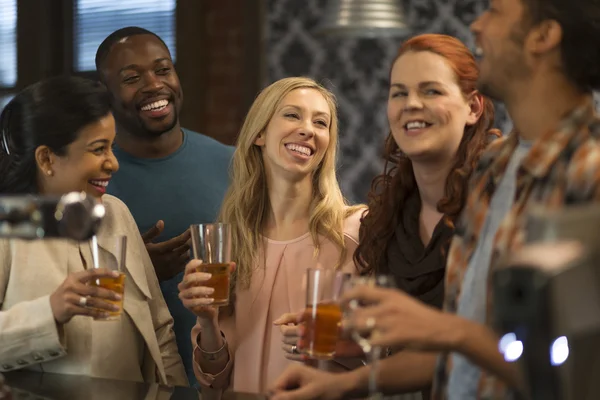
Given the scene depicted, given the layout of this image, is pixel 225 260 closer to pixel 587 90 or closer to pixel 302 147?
pixel 302 147

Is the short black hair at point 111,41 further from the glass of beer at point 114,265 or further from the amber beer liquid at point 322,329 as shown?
the amber beer liquid at point 322,329

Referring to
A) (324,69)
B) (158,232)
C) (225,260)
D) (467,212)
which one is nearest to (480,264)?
(467,212)

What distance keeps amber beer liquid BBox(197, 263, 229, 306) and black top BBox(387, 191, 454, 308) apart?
Result: 0.44m

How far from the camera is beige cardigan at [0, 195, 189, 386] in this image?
231 centimetres

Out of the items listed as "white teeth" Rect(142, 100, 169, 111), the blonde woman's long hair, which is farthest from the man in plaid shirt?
"white teeth" Rect(142, 100, 169, 111)

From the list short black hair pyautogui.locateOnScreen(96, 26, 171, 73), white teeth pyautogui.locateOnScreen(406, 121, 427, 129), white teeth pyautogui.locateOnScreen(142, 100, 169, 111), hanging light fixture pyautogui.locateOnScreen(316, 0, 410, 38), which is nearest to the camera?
white teeth pyautogui.locateOnScreen(406, 121, 427, 129)

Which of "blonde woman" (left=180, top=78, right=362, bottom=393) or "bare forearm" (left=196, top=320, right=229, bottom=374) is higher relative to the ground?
"blonde woman" (left=180, top=78, right=362, bottom=393)

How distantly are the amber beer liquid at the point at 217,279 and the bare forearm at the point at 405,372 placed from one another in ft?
1.92

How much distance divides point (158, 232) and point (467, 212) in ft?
4.79

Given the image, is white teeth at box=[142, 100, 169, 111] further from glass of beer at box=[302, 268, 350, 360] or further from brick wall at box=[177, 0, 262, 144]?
brick wall at box=[177, 0, 262, 144]

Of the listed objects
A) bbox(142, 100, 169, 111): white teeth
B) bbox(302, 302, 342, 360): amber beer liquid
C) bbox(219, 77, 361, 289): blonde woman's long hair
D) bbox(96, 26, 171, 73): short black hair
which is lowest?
bbox(302, 302, 342, 360): amber beer liquid

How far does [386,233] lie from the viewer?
2447 mm

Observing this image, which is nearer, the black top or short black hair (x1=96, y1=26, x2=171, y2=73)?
→ the black top

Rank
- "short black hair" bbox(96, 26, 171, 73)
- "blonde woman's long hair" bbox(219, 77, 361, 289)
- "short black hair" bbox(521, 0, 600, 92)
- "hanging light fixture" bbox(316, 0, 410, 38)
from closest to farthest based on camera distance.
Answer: "short black hair" bbox(521, 0, 600, 92)
"blonde woman's long hair" bbox(219, 77, 361, 289)
"short black hair" bbox(96, 26, 171, 73)
"hanging light fixture" bbox(316, 0, 410, 38)
